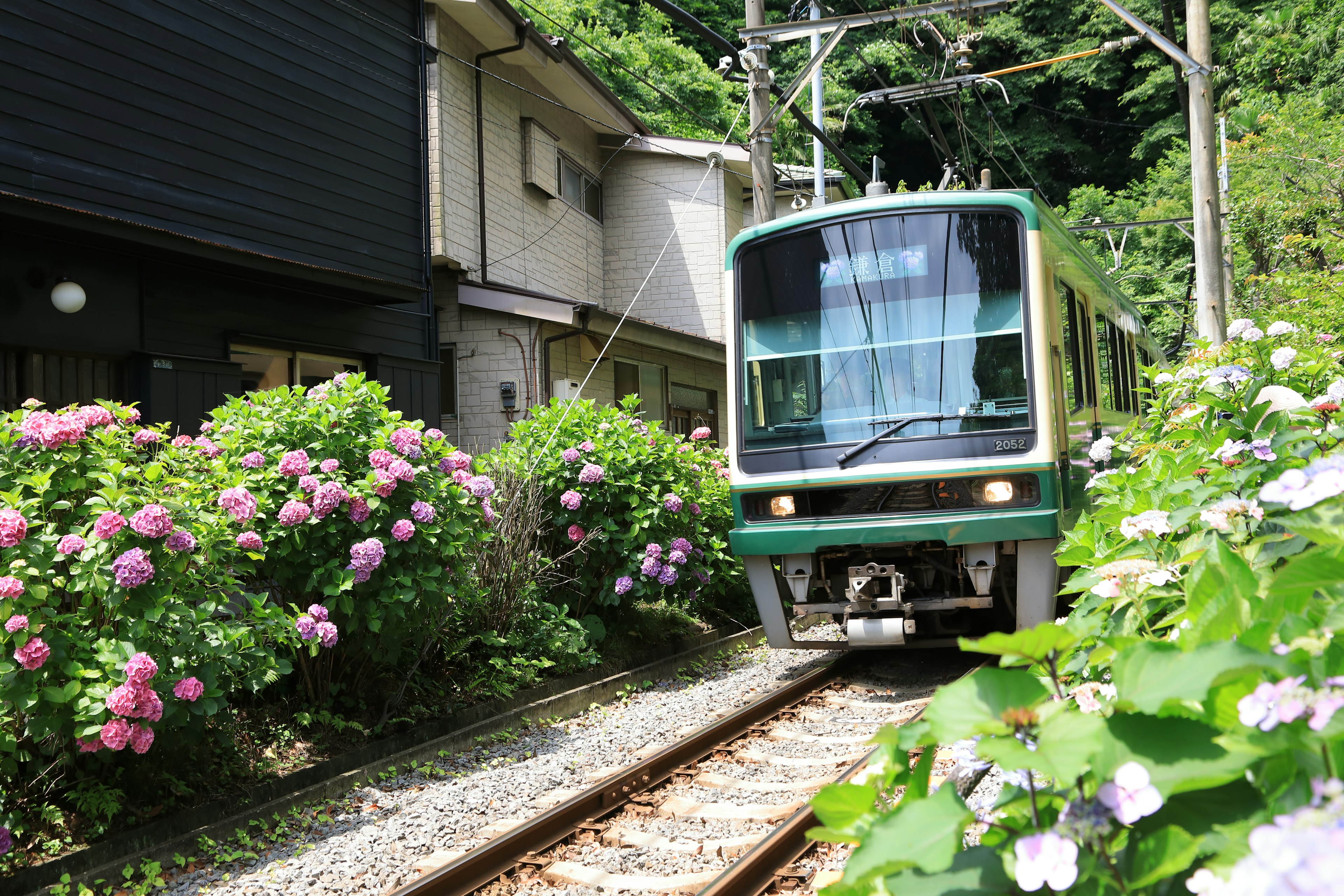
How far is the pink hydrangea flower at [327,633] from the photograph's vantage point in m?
5.08

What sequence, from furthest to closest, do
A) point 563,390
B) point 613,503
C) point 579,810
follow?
point 563,390 < point 613,503 < point 579,810

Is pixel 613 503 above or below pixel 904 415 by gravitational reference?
below

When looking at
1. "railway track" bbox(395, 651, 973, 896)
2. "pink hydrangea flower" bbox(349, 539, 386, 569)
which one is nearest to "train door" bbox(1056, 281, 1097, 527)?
"railway track" bbox(395, 651, 973, 896)

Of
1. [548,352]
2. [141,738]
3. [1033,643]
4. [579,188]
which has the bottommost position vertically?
[141,738]

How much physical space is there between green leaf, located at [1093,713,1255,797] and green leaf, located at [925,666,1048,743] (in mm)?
82

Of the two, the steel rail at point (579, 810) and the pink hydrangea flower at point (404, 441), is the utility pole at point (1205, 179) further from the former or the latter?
the pink hydrangea flower at point (404, 441)

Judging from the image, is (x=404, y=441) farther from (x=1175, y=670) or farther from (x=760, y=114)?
(x=760, y=114)

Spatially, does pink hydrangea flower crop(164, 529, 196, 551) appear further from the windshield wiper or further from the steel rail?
the windshield wiper

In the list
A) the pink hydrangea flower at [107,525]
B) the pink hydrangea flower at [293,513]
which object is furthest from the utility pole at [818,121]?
the pink hydrangea flower at [107,525]

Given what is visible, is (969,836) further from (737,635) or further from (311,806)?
(737,635)

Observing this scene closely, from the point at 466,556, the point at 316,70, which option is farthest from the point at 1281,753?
the point at 316,70

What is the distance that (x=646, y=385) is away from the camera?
16.9m

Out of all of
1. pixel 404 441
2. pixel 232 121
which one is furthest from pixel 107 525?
pixel 232 121

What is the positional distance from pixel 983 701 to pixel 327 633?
4.60 meters
